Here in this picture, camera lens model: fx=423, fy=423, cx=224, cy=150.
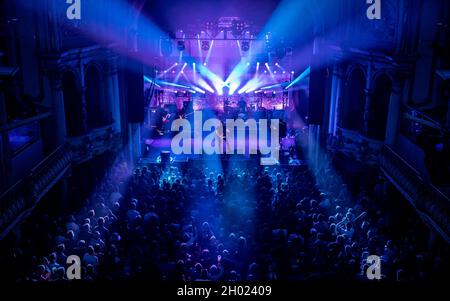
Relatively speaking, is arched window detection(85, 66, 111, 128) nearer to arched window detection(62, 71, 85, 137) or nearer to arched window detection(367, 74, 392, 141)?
arched window detection(62, 71, 85, 137)

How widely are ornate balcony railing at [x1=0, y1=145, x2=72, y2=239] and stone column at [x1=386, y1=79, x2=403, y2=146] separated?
1041 centimetres

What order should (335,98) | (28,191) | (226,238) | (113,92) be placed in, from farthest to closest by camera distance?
(113,92), (335,98), (28,191), (226,238)

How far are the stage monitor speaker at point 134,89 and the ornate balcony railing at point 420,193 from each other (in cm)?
1020

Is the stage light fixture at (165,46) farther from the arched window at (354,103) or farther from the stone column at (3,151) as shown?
the stone column at (3,151)

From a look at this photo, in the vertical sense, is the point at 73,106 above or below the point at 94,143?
above

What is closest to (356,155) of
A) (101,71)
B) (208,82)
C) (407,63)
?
(407,63)

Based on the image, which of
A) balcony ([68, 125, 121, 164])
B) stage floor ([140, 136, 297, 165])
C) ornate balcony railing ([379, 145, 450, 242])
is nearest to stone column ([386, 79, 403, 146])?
ornate balcony railing ([379, 145, 450, 242])

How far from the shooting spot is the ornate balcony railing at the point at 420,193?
9.11 m

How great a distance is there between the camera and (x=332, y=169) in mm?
16594

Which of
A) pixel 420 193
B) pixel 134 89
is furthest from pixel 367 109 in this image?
pixel 134 89

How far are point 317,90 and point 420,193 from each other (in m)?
8.32

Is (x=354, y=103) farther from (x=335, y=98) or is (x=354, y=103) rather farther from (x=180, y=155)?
(x=180, y=155)

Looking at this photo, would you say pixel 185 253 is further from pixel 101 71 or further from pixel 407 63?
pixel 101 71

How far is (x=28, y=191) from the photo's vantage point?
10336 millimetres
